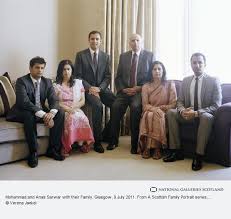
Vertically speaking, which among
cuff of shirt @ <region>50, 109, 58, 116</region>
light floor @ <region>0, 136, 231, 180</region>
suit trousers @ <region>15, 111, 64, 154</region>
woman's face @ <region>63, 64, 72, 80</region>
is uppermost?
woman's face @ <region>63, 64, 72, 80</region>

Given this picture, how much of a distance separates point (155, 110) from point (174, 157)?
1.22 feet

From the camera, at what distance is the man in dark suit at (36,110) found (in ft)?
7.09

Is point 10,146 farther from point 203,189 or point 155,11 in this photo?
point 155,11

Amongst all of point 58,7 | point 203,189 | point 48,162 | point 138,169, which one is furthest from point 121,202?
point 58,7

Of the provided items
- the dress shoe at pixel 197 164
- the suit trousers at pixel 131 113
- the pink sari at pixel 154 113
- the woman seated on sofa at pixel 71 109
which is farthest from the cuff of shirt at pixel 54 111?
the dress shoe at pixel 197 164

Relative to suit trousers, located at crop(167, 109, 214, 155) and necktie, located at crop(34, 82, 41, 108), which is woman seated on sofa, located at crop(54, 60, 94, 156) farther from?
suit trousers, located at crop(167, 109, 214, 155)

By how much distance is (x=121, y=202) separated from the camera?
3.41 ft

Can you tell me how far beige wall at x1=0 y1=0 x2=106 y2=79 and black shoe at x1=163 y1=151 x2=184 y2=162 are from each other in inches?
58.6

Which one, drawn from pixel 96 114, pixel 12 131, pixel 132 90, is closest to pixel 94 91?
pixel 96 114

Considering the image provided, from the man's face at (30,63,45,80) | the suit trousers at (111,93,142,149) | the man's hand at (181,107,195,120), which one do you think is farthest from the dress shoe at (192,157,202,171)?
the man's face at (30,63,45,80)

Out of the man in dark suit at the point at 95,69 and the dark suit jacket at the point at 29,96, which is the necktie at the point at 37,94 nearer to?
the dark suit jacket at the point at 29,96

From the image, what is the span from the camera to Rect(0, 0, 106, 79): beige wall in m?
2.82

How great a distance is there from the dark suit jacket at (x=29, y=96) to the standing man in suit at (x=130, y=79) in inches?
21.3

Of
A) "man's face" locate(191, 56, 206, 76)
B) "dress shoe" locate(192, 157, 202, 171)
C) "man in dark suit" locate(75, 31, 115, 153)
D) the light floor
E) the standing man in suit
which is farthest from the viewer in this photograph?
"man in dark suit" locate(75, 31, 115, 153)
